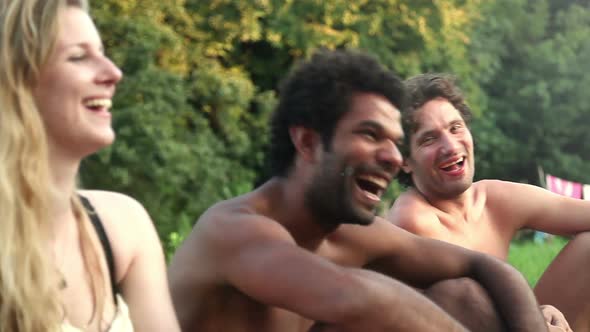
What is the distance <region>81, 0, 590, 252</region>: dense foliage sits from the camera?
1562 centimetres

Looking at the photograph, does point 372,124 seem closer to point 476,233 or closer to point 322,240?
point 322,240

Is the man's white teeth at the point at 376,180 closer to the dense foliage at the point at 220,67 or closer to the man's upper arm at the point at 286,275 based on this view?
the man's upper arm at the point at 286,275

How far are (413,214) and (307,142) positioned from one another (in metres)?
1.19

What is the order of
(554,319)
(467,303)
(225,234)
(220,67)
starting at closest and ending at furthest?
1. (225,234)
2. (467,303)
3. (554,319)
4. (220,67)

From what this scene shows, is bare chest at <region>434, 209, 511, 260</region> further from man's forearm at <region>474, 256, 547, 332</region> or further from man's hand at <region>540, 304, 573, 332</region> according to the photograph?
man's forearm at <region>474, 256, 547, 332</region>

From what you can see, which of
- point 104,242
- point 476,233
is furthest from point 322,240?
point 476,233

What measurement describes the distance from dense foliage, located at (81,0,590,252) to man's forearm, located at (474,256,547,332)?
8.83 meters

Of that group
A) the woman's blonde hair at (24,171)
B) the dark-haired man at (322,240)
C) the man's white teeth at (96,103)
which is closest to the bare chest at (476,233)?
the dark-haired man at (322,240)

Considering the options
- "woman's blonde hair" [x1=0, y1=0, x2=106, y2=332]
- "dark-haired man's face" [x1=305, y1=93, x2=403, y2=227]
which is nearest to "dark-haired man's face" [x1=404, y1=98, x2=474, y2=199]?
"dark-haired man's face" [x1=305, y1=93, x2=403, y2=227]

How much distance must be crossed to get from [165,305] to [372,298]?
56 cm

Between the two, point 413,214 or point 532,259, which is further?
point 532,259

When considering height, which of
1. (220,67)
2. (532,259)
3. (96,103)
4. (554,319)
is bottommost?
(220,67)

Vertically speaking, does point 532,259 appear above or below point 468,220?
below

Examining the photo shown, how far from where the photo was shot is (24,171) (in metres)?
2.49
